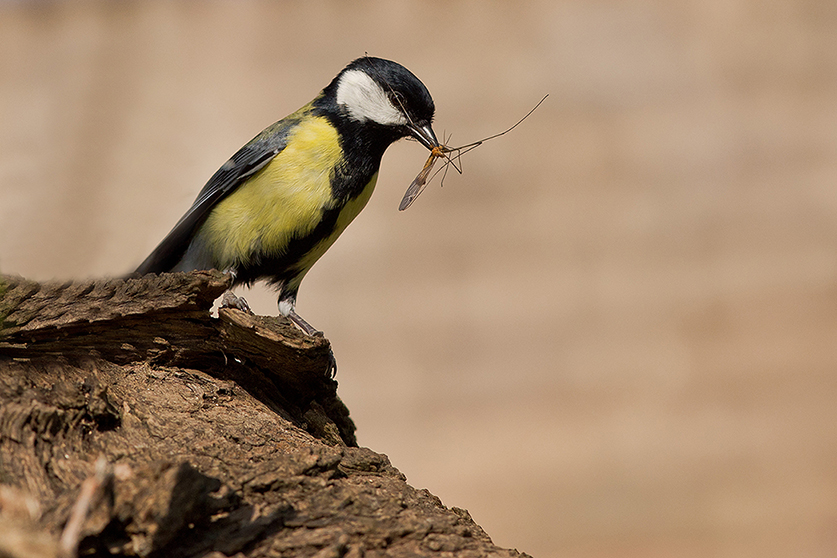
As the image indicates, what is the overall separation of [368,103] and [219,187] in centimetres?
67

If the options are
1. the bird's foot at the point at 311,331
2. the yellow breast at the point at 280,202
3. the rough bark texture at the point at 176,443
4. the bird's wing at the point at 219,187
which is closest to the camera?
the rough bark texture at the point at 176,443

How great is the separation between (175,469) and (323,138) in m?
1.86

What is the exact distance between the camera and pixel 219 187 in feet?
9.29

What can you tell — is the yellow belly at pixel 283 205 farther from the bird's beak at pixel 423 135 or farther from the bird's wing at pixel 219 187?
the bird's beak at pixel 423 135

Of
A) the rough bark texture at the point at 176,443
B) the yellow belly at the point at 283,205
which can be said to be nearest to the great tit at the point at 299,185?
the yellow belly at the point at 283,205

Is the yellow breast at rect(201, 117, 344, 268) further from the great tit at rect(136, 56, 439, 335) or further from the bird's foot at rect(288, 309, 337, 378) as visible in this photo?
the bird's foot at rect(288, 309, 337, 378)

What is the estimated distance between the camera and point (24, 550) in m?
0.77

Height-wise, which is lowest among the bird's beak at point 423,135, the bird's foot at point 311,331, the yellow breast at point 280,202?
the bird's foot at point 311,331

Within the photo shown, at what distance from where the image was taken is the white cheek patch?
2.81 m

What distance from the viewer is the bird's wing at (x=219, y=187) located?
2773 mm

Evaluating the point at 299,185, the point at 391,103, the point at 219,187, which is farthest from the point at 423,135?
the point at 219,187

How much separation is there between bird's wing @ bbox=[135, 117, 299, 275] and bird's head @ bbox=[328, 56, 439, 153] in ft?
0.85

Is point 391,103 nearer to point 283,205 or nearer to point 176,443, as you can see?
point 283,205

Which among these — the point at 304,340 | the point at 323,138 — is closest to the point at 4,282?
the point at 304,340
